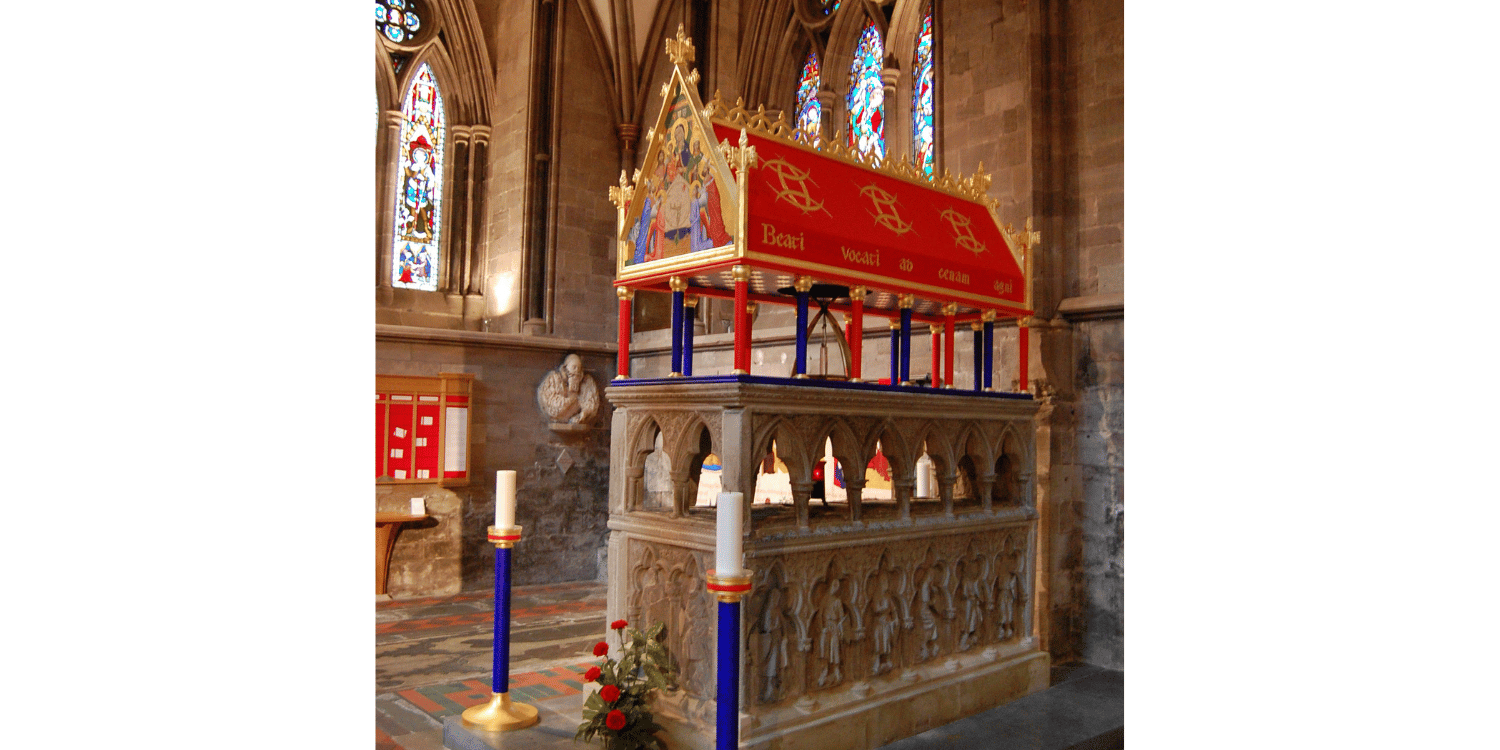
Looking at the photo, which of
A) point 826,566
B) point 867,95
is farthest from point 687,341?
point 867,95

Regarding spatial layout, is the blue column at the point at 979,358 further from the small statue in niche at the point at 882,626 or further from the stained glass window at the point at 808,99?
the stained glass window at the point at 808,99

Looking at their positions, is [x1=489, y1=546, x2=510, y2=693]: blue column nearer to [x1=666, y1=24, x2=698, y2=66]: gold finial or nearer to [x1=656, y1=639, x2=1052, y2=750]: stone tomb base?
[x1=656, y1=639, x2=1052, y2=750]: stone tomb base

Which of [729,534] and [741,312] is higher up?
[741,312]

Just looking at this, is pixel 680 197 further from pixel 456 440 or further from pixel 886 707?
pixel 456 440

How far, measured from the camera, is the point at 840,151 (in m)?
5.03

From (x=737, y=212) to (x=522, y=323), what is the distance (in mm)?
6768

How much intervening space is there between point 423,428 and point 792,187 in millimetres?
6211

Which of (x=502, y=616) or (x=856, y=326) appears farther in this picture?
(x=856, y=326)

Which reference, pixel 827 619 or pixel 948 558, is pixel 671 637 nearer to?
pixel 827 619

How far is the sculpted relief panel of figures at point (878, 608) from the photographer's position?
4.23 metres

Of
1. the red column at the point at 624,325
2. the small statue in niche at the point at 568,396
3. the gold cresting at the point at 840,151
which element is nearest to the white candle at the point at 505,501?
the red column at the point at 624,325

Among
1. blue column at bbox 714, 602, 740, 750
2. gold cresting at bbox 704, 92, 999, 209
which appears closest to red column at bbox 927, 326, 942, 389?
gold cresting at bbox 704, 92, 999, 209

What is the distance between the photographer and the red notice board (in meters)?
9.30

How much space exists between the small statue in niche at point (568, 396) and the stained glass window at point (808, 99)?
3710 mm
